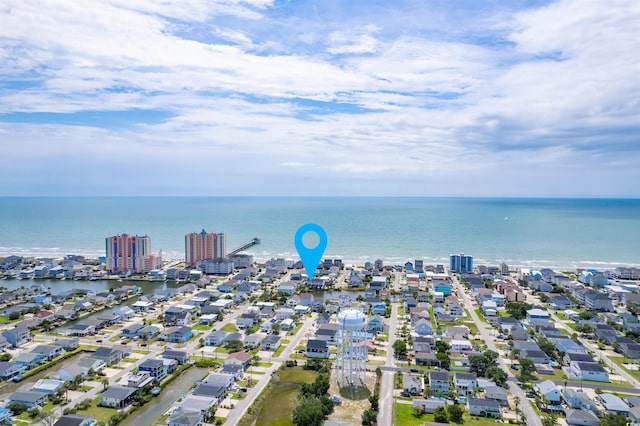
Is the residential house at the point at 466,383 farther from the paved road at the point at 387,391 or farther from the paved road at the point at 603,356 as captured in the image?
the paved road at the point at 603,356

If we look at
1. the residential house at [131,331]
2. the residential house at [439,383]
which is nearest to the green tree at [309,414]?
the residential house at [439,383]

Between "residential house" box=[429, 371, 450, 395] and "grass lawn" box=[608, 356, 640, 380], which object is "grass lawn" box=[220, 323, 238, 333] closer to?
"residential house" box=[429, 371, 450, 395]

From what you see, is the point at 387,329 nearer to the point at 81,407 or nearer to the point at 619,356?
the point at 619,356

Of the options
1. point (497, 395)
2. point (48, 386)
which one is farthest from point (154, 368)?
point (497, 395)

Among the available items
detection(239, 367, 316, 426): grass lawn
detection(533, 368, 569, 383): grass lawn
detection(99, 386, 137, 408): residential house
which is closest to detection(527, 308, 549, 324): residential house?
detection(533, 368, 569, 383): grass lawn

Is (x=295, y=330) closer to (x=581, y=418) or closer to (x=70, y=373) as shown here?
(x=70, y=373)

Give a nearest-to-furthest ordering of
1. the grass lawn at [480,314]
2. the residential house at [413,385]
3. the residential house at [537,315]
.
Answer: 1. the residential house at [413,385]
2. the residential house at [537,315]
3. the grass lawn at [480,314]
